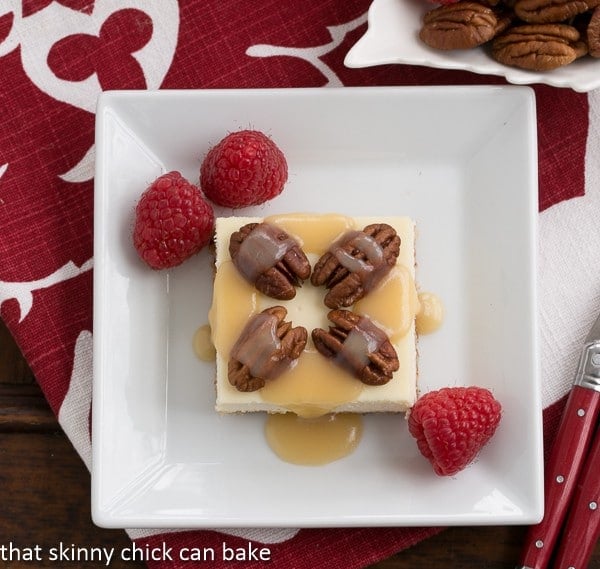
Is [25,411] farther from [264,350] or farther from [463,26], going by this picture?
[463,26]

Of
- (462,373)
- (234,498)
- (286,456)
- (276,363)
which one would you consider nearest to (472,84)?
(462,373)

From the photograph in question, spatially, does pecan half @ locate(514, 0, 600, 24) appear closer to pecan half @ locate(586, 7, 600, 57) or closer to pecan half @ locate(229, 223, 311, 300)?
pecan half @ locate(586, 7, 600, 57)

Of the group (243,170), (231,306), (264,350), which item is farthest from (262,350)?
(243,170)

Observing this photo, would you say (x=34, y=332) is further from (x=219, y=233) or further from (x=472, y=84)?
(x=472, y=84)

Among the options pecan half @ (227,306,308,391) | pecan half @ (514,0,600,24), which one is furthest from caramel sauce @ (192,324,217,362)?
pecan half @ (514,0,600,24)

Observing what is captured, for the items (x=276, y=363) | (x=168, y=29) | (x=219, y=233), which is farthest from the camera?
(x=168, y=29)

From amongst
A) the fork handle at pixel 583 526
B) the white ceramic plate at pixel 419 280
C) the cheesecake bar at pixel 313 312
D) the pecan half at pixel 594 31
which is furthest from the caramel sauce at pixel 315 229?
the fork handle at pixel 583 526
